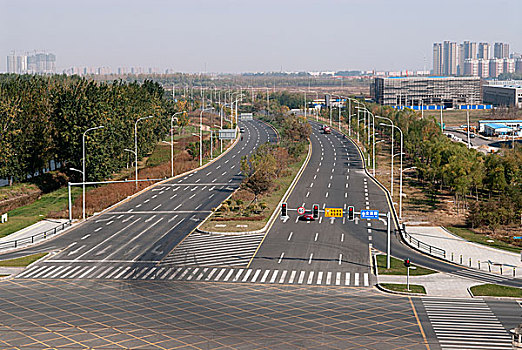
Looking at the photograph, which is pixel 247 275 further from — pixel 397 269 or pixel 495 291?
pixel 495 291

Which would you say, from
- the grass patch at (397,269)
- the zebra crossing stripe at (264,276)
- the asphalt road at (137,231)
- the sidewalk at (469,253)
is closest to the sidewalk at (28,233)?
the asphalt road at (137,231)

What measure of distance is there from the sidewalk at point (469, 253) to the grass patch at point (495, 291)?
4.01m

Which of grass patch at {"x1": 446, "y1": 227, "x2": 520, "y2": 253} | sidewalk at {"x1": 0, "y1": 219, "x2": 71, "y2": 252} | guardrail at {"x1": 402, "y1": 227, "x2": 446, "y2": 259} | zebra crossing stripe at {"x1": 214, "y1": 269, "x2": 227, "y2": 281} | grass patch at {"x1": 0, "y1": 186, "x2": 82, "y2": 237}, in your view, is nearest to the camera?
zebra crossing stripe at {"x1": 214, "y1": 269, "x2": 227, "y2": 281}

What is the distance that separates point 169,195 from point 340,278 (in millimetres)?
36981

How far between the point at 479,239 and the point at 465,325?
2471 cm

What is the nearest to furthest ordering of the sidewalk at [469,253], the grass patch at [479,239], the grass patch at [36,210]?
the sidewalk at [469,253]
the grass patch at [479,239]
the grass patch at [36,210]

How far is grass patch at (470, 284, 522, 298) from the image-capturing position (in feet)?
142

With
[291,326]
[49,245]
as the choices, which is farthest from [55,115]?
[291,326]

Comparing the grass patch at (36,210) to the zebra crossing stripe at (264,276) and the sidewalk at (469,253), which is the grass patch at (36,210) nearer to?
the zebra crossing stripe at (264,276)

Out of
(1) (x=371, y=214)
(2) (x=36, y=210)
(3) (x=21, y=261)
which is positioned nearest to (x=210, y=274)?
(1) (x=371, y=214)

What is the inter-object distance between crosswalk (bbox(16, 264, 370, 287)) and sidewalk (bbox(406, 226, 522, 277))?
33.2ft

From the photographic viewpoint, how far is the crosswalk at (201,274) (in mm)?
47125

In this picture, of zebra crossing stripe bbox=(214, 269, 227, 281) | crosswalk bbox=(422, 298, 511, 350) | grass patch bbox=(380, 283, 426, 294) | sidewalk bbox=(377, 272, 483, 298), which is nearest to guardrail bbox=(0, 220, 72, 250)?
zebra crossing stripe bbox=(214, 269, 227, 281)

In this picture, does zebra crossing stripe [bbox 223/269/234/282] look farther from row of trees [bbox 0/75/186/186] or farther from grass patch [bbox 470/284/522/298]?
row of trees [bbox 0/75/186/186]
